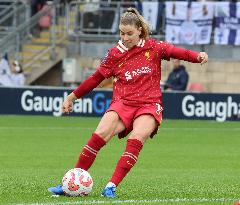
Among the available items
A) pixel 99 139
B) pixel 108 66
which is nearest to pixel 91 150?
pixel 99 139

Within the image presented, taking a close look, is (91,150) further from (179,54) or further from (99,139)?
(179,54)

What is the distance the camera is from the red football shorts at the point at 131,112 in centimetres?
1126

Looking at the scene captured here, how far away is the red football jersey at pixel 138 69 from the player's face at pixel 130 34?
145 mm

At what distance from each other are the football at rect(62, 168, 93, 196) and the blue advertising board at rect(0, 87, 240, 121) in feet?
54.5

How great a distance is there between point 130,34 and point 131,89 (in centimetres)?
63

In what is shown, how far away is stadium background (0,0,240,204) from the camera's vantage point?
1275 centimetres

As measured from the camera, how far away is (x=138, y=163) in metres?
17.0

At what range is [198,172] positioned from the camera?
15.4 metres

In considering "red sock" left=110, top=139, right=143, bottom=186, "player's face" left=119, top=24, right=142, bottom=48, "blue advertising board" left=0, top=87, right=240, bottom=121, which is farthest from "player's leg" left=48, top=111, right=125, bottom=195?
"blue advertising board" left=0, top=87, right=240, bottom=121

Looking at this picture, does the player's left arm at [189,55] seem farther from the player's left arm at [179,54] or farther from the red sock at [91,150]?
the red sock at [91,150]

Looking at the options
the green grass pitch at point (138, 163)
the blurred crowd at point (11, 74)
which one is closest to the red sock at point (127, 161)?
the green grass pitch at point (138, 163)

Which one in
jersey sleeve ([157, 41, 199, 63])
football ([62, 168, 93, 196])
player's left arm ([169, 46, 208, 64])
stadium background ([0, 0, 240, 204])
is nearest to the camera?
football ([62, 168, 93, 196])

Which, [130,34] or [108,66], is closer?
[130,34]

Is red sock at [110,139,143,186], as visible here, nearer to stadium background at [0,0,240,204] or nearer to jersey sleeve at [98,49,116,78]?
stadium background at [0,0,240,204]
